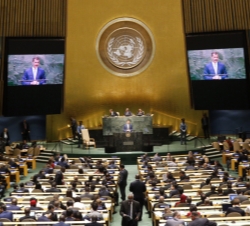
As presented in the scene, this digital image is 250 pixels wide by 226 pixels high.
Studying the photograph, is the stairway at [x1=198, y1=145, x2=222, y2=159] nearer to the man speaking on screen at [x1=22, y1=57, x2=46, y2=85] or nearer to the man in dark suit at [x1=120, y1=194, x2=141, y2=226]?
the man speaking on screen at [x1=22, y1=57, x2=46, y2=85]

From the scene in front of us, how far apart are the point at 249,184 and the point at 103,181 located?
13.6 ft

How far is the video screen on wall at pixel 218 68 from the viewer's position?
25.3 metres

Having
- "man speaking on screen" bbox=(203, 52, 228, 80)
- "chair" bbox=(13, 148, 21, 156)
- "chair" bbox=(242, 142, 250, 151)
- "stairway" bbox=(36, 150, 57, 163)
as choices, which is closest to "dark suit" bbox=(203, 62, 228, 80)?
"man speaking on screen" bbox=(203, 52, 228, 80)

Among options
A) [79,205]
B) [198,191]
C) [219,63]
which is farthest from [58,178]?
[219,63]

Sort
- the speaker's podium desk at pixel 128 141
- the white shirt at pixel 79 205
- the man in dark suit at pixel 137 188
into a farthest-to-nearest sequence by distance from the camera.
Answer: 1. the speaker's podium desk at pixel 128 141
2. the man in dark suit at pixel 137 188
3. the white shirt at pixel 79 205

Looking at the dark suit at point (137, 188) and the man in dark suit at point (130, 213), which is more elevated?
the dark suit at point (137, 188)

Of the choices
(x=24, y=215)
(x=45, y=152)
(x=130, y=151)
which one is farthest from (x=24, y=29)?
(x=24, y=215)

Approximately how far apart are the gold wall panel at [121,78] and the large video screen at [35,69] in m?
2.49

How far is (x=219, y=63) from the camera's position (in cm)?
2548

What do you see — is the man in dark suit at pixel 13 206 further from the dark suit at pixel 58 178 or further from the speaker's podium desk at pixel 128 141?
the speaker's podium desk at pixel 128 141

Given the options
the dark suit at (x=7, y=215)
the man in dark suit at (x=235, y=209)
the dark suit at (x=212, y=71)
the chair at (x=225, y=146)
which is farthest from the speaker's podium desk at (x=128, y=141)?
the man in dark suit at (x=235, y=209)

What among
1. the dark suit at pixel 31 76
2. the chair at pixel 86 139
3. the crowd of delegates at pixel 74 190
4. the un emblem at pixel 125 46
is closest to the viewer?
the crowd of delegates at pixel 74 190

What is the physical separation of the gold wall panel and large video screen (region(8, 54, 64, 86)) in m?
2.49

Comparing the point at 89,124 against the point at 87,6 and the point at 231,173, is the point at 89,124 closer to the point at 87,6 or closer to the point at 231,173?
the point at 87,6
